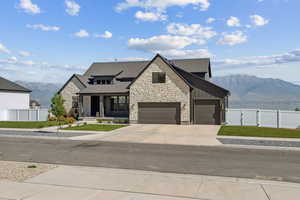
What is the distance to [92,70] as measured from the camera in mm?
38281

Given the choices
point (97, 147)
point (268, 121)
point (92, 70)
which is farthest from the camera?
point (92, 70)

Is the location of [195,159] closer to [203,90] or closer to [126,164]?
[126,164]

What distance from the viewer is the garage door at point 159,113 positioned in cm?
2688

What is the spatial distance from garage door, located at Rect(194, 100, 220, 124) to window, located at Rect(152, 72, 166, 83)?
4.35 meters

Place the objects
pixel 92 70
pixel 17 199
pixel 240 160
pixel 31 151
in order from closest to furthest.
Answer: pixel 17 199 < pixel 240 160 < pixel 31 151 < pixel 92 70

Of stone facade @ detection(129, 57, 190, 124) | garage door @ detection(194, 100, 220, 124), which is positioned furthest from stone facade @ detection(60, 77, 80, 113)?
garage door @ detection(194, 100, 220, 124)

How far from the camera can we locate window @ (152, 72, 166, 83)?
89.2 ft

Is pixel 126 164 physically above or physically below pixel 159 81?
below

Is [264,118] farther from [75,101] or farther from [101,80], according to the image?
[75,101]

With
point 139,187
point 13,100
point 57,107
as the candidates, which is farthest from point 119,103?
point 139,187

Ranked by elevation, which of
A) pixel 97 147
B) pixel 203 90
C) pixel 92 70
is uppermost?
pixel 92 70

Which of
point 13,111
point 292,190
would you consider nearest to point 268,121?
point 292,190

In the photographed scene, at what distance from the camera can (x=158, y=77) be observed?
27.3 meters

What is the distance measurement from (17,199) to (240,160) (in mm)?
8743
